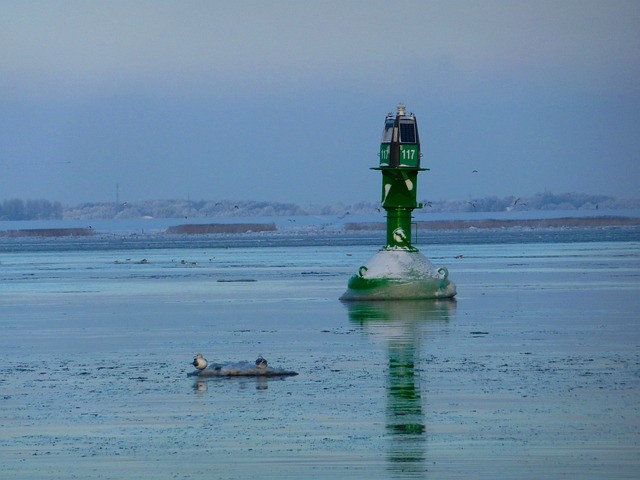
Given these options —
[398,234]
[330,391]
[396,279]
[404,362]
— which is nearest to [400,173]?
[398,234]

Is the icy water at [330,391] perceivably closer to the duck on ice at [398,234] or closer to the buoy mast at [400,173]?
the duck on ice at [398,234]

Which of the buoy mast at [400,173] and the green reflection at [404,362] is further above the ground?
the buoy mast at [400,173]

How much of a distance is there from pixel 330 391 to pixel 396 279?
1525 centimetres

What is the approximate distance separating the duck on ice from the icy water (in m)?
0.63

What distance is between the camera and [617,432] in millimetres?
13219

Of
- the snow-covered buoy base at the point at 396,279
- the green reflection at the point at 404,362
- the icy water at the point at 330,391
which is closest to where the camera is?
the icy water at the point at 330,391

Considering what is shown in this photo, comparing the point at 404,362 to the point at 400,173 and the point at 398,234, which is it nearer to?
the point at 398,234

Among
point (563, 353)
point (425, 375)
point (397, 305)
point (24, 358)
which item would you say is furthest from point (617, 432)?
point (397, 305)

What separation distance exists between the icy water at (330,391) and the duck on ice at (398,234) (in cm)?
63

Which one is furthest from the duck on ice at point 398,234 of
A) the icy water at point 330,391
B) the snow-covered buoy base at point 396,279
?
the icy water at point 330,391

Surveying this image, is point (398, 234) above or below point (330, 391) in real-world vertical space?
above

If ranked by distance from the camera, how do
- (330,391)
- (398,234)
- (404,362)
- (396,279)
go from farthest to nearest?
(398,234)
(396,279)
(404,362)
(330,391)

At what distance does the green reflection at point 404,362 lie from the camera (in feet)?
40.4

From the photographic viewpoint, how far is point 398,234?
31734 millimetres
